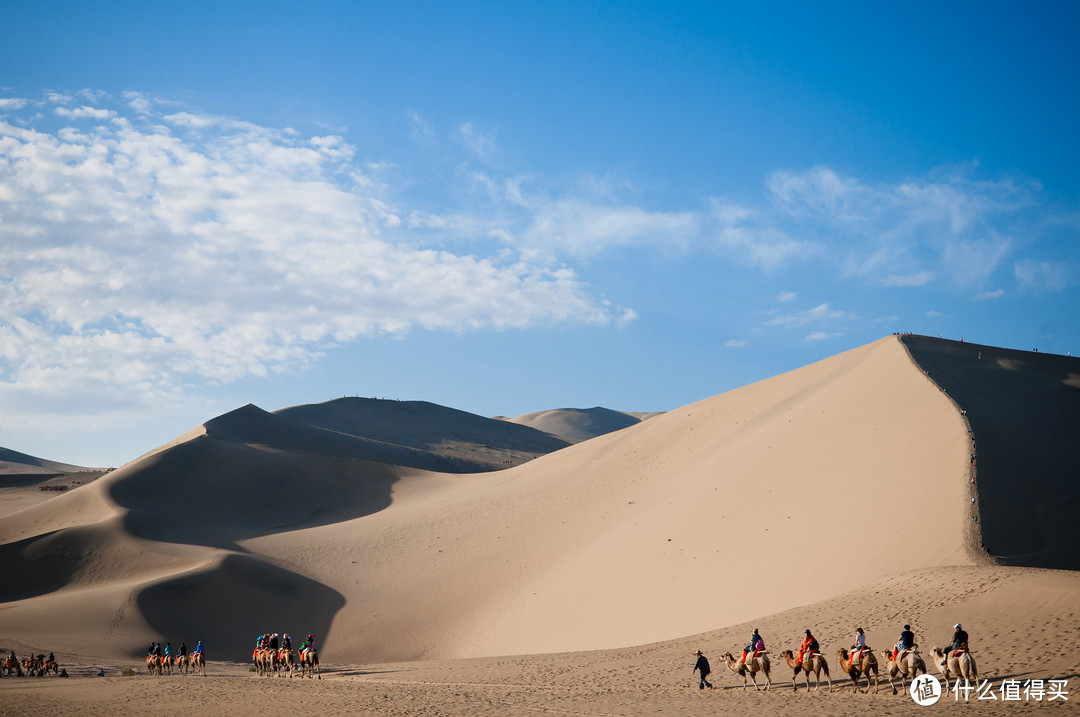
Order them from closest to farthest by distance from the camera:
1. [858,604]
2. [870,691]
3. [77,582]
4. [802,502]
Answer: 1. [870,691]
2. [858,604]
3. [802,502]
4. [77,582]

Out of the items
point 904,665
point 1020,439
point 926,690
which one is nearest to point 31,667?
point 904,665

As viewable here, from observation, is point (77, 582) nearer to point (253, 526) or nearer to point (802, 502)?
point (253, 526)

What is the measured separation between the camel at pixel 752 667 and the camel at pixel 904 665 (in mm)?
2058

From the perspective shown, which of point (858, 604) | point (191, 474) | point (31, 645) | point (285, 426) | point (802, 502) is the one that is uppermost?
point (285, 426)

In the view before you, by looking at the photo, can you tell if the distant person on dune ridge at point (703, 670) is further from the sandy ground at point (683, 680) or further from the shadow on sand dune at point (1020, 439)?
the shadow on sand dune at point (1020, 439)

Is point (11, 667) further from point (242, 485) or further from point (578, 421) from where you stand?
point (578, 421)

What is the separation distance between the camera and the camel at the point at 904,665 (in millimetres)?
13438

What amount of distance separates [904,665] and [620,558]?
1638 centimetres

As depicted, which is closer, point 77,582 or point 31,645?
point 31,645

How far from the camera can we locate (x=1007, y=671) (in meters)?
13.5

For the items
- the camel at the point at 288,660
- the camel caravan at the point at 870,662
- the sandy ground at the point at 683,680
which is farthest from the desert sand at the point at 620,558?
the camel at the point at 288,660

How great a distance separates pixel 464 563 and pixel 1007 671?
2398cm

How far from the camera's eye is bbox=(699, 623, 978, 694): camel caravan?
13039mm

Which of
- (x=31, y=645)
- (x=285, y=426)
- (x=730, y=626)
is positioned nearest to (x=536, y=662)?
(x=730, y=626)
